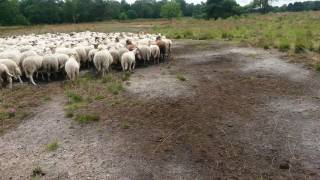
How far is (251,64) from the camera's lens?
53.0 feet

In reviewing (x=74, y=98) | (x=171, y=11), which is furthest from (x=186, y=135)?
(x=171, y=11)

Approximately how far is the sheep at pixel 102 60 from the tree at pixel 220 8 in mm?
46916

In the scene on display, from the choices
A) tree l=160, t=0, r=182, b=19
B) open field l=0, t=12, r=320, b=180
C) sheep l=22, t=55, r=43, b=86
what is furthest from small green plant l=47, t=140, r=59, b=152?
tree l=160, t=0, r=182, b=19

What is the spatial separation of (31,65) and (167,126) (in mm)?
6569

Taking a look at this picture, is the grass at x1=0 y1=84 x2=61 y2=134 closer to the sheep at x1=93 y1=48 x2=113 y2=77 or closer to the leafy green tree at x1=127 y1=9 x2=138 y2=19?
the sheep at x1=93 y1=48 x2=113 y2=77

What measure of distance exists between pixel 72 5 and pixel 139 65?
67508 millimetres

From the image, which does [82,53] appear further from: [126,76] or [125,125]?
[125,125]

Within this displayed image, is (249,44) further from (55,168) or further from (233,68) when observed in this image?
(55,168)

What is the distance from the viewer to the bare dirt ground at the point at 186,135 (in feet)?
23.3

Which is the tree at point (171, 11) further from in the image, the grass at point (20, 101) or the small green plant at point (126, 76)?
the grass at point (20, 101)

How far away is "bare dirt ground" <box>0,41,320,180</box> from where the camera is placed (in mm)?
7102

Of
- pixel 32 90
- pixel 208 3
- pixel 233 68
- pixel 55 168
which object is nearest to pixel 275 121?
pixel 55 168

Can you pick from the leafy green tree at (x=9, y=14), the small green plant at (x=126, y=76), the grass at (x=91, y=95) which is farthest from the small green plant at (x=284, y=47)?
the leafy green tree at (x=9, y=14)

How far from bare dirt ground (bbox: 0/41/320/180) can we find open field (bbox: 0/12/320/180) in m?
0.02
